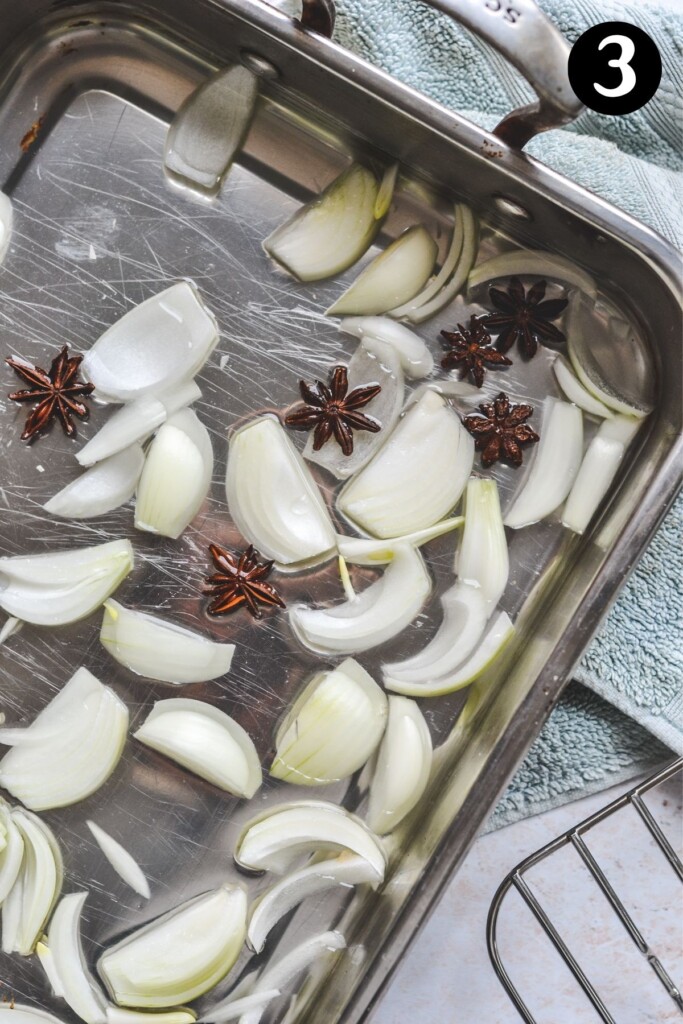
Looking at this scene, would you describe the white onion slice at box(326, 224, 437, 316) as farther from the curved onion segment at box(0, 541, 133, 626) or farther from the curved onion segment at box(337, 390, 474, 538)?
the curved onion segment at box(0, 541, 133, 626)

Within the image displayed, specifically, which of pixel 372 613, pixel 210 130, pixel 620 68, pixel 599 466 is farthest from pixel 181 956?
pixel 620 68

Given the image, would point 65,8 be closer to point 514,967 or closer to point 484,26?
point 484,26

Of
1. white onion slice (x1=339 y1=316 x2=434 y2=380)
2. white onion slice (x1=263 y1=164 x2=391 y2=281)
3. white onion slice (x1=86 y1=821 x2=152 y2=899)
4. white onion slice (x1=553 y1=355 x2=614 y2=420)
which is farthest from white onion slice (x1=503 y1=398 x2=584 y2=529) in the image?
white onion slice (x1=86 y1=821 x2=152 y2=899)

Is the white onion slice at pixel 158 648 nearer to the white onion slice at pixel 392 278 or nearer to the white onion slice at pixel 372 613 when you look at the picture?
the white onion slice at pixel 372 613

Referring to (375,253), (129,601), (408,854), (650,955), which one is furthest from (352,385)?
(650,955)

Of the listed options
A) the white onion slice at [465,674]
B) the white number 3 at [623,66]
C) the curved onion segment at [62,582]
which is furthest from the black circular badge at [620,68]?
the curved onion segment at [62,582]


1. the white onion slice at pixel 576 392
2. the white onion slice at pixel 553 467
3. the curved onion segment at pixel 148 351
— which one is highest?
the white onion slice at pixel 576 392
